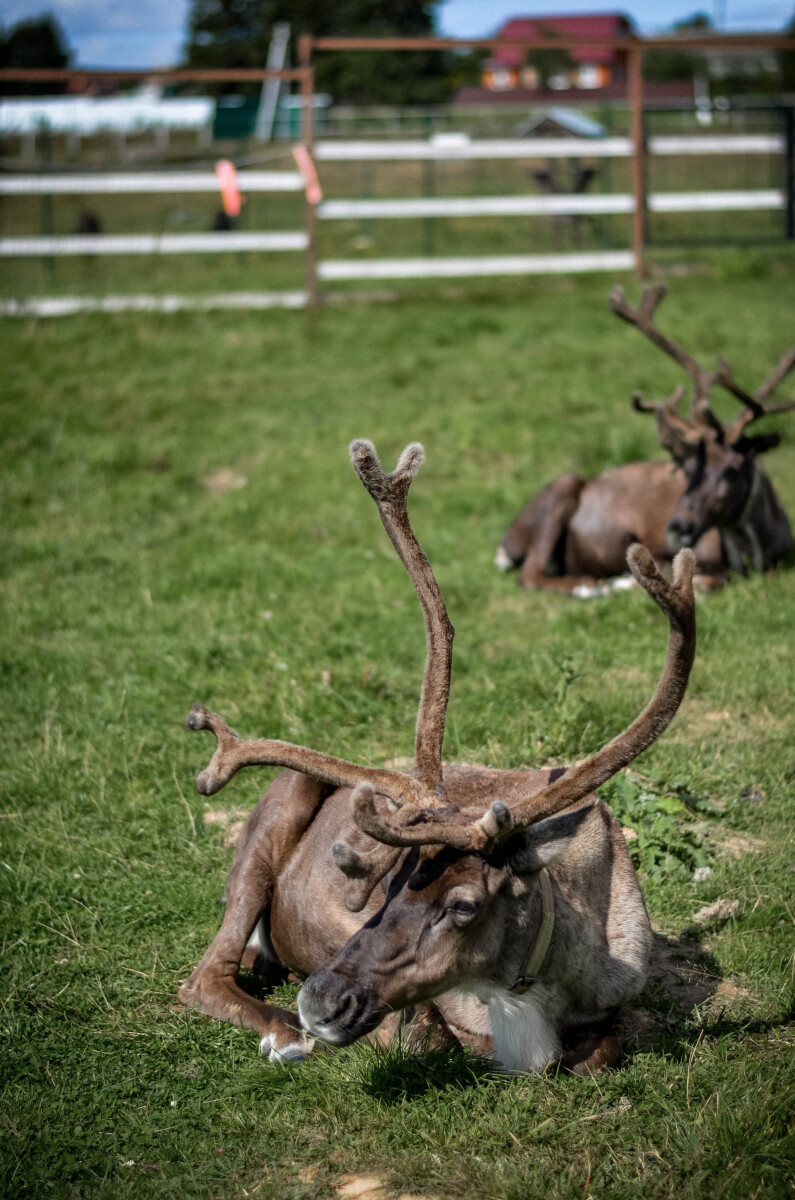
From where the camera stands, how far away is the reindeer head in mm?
7434

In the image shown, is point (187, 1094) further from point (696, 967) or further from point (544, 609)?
point (544, 609)

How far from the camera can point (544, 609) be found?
7.14 m

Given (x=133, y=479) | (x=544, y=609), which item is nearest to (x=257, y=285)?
(x=133, y=479)

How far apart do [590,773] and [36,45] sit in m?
70.4

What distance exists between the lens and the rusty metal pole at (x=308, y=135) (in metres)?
12.0

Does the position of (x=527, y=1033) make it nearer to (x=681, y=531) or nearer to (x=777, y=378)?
(x=681, y=531)

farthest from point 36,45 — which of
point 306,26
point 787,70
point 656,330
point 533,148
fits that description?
point 656,330

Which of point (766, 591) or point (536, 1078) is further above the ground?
point (536, 1078)

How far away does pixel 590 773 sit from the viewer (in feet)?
9.96

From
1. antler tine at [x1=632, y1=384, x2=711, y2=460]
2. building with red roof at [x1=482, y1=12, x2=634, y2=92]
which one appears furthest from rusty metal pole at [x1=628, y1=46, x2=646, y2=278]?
building with red roof at [x1=482, y1=12, x2=634, y2=92]

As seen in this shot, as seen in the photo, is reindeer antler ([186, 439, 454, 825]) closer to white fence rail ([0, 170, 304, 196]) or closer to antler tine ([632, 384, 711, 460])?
antler tine ([632, 384, 711, 460])

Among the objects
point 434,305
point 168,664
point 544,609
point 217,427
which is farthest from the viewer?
point 434,305

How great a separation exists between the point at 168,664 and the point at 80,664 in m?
0.49

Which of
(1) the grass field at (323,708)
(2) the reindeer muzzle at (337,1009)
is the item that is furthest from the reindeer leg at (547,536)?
(2) the reindeer muzzle at (337,1009)
